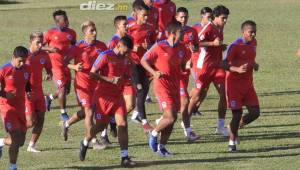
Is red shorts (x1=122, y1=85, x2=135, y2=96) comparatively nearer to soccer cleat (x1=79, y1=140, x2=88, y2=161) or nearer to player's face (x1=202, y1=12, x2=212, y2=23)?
player's face (x1=202, y1=12, x2=212, y2=23)

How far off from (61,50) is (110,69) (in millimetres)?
5094

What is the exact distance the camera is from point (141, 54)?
1720 centimetres

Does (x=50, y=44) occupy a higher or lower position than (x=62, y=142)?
higher

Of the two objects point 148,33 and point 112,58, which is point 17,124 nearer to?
point 112,58

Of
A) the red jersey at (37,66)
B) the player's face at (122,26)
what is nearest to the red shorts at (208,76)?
the player's face at (122,26)

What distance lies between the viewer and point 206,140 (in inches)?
627

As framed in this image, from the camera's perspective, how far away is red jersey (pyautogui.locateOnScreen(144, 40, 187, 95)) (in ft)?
46.6

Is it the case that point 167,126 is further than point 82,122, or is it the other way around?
point 82,122

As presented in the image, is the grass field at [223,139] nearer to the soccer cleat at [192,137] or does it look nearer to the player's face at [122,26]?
the soccer cleat at [192,137]

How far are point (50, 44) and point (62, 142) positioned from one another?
3539 mm

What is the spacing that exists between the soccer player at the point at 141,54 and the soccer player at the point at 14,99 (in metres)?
3.90

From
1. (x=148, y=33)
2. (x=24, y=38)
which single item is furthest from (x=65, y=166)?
(x=24, y=38)

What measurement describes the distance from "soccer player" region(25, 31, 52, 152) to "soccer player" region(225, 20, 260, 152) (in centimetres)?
319

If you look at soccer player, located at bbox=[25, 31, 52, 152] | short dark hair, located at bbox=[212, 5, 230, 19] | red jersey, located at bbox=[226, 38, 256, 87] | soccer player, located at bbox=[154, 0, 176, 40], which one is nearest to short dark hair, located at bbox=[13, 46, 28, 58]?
→ soccer player, located at bbox=[25, 31, 52, 152]
